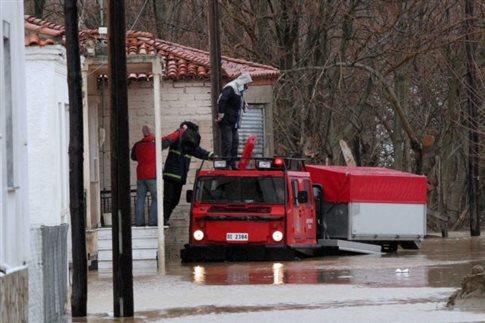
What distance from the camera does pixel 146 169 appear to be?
30.9 m

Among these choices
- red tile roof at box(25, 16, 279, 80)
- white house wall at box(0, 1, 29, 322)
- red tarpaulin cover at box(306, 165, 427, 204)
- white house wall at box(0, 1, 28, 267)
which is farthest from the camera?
red tarpaulin cover at box(306, 165, 427, 204)

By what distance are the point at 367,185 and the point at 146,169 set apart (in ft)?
17.2

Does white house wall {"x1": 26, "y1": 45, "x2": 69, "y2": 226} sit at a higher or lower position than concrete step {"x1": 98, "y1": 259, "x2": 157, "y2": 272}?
higher

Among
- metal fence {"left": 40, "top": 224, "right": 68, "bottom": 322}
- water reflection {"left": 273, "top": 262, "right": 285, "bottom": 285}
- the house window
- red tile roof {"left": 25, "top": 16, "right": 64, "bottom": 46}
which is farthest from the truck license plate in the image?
the house window

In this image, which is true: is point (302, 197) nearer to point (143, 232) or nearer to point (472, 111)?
point (143, 232)

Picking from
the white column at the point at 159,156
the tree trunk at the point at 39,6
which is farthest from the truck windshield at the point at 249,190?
the tree trunk at the point at 39,6

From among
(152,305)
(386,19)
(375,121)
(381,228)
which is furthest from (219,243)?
(375,121)

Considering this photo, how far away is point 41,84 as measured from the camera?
23.3 m

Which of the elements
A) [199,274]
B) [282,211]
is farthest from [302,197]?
[199,274]

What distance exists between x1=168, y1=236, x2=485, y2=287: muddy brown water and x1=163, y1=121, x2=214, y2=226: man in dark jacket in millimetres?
2598

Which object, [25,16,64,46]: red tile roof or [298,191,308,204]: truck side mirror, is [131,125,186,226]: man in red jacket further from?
[25,16,64,46]: red tile roof

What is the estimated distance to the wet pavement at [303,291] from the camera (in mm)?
18156

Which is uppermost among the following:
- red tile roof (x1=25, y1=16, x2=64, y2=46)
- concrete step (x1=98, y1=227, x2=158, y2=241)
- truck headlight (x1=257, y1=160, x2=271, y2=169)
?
red tile roof (x1=25, y1=16, x2=64, y2=46)

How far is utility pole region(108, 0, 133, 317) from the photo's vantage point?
1884cm
